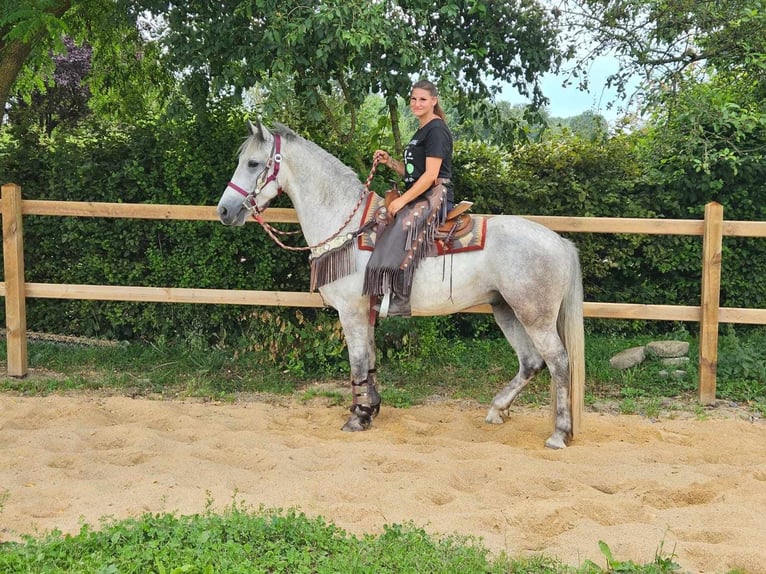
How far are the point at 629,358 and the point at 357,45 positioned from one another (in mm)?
3752

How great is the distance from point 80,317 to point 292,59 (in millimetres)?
3722

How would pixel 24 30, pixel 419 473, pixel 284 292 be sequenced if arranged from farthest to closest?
pixel 284 292 → pixel 24 30 → pixel 419 473

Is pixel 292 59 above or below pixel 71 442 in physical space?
above

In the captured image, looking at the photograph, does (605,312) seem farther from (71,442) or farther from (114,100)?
(114,100)

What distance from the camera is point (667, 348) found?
6859mm

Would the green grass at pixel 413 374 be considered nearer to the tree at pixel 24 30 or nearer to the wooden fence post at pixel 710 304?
the wooden fence post at pixel 710 304

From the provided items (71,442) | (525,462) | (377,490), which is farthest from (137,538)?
(525,462)

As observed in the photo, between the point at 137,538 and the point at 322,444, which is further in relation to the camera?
the point at 322,444

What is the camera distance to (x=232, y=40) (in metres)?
6.27

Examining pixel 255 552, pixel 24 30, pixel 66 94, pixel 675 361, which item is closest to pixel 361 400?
pixel 255 552

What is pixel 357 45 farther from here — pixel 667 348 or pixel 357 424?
pixel 667 348

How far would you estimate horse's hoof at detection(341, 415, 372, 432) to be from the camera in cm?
541

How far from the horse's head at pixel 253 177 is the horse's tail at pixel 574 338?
218 cm

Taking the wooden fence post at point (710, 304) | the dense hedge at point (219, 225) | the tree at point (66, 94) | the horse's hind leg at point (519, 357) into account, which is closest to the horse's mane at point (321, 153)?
the horse's hind leg at point (519, 357)
